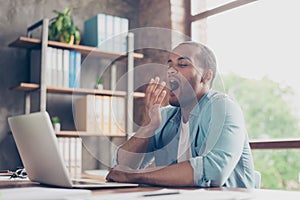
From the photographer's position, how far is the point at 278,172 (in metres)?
7.88

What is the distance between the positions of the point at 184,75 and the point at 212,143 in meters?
0.40

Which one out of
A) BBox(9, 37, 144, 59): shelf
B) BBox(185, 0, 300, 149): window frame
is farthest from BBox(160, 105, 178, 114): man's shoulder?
BBox(9, 37, 144, 59): shelf

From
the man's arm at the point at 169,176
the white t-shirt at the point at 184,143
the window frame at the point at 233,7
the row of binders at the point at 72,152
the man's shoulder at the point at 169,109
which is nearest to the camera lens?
the man's arm at the point at 169,176

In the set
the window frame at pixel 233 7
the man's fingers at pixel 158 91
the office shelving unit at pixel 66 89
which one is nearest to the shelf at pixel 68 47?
the office shelving unit at pixel 66 89

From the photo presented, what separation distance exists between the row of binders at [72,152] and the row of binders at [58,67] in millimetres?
397

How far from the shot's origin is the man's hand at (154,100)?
1.69m

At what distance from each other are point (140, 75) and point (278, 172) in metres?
4.85

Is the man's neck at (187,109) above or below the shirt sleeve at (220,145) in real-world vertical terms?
above

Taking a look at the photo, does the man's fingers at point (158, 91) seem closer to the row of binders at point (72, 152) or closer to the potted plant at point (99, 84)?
the row of binders at point (72, 152)

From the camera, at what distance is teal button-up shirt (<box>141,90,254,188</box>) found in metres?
1.47

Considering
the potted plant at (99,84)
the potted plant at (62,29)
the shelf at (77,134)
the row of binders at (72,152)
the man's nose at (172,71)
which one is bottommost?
the row of binders at (72,152)

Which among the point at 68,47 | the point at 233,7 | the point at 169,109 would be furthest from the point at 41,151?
the point at 233,7

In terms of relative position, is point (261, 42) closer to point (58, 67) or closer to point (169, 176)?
point (58, 67)

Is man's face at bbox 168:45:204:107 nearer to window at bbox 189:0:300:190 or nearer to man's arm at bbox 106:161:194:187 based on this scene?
window at bbox 189:0:300:190
